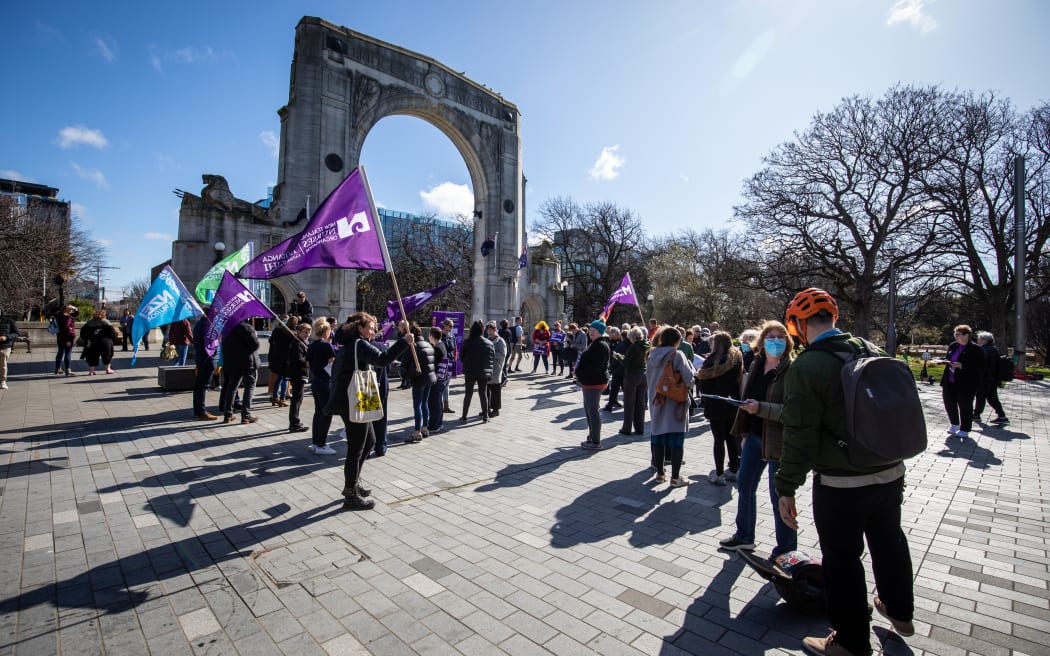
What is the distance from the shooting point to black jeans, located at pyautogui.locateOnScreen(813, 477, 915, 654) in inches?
105

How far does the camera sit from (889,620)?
306 centimetres

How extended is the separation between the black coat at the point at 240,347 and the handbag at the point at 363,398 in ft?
13.9

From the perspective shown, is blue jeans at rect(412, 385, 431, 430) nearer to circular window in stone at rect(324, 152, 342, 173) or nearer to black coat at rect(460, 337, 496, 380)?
black coat at rect(460, 337, 496, 380)

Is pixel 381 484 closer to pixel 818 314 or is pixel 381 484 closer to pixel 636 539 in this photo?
pixel 636 539

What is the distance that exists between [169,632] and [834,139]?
2801 centimetres

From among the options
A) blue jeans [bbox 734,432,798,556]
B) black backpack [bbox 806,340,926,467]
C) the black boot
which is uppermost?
black backpack [bbox 806,340,926,467]

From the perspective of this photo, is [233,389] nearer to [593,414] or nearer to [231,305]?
[231,305]

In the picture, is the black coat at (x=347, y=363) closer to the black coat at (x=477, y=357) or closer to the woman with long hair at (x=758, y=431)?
the woman with long hair at (x=758, y=431)

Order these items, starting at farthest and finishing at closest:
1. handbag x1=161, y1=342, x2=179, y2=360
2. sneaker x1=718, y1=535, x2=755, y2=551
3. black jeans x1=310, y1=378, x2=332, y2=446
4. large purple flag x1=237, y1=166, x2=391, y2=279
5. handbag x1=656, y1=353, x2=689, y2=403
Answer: handbag x1=161, y1=342, x2=179, y2=360 < black jeans x1=310, y1=378, x2=332, y2=446 < large purple flag x1=237, y1=166, x2=391, y2=279 < handbag x1=656, y1=353, x2=689, y2=403 < sneaker x1=718, y1=535, x2=755, y2=551

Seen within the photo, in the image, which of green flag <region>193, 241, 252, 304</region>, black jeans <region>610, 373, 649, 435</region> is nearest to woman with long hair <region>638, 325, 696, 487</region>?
black jeans <region>610, 373, 649, 435</region>

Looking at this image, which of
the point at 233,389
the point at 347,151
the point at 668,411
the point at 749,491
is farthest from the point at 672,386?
the point at 347,151

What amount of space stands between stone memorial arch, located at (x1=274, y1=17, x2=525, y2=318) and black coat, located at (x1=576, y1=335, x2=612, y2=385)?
56.6 feet

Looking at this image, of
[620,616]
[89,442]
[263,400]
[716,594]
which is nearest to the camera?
[620,616]

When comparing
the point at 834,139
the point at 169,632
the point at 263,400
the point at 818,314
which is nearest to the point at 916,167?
the point at 834,139
